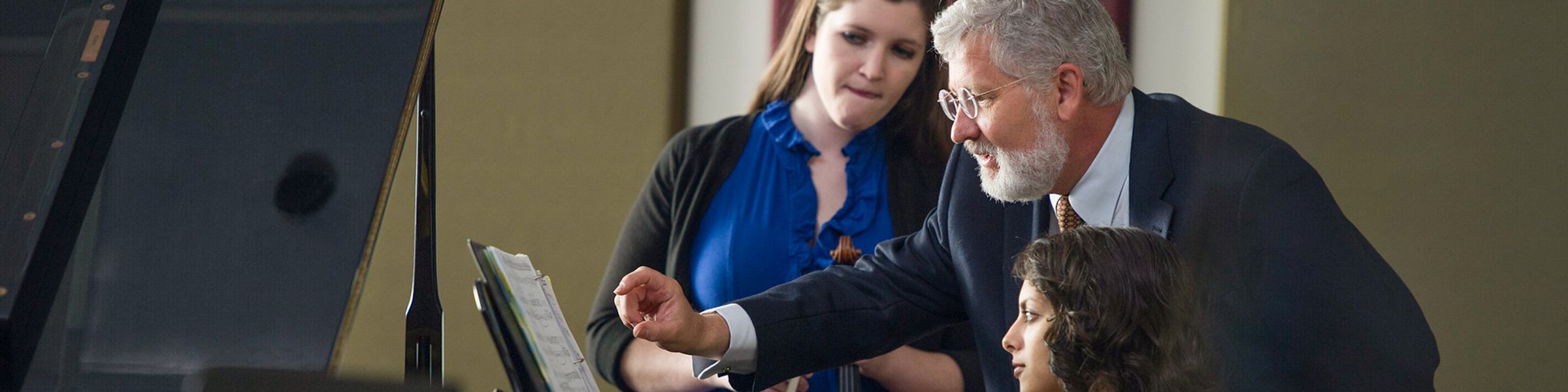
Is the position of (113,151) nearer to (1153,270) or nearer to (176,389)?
(176,389)

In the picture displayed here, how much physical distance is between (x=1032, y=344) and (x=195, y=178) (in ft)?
3.08

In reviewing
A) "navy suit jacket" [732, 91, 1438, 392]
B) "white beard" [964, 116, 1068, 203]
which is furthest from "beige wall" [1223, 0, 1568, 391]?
"white beard" [964, 116, 1068, 203]

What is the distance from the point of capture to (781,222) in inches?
88.7

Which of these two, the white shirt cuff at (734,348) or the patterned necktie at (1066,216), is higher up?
the patterned necktie at (1066,216)

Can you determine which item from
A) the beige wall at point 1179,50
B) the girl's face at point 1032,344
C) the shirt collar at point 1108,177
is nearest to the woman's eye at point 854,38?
the shirt collar at point 1108,177

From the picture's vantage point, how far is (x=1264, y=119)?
108 inches

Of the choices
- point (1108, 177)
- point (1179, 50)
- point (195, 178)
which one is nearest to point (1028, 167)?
point (1108, 177)

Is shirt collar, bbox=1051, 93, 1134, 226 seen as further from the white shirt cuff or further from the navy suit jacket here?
the white shirt cuff

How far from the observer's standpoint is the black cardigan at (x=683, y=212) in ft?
7.41

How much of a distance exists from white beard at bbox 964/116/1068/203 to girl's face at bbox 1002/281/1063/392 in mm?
168

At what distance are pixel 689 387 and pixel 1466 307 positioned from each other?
1601mm

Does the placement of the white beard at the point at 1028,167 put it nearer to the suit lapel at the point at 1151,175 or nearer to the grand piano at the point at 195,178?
the suit lapel at the point at 1151,175

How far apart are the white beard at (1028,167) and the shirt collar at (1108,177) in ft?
0.15

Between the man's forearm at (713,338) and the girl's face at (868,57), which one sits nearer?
the man's forearm at (713,338)
